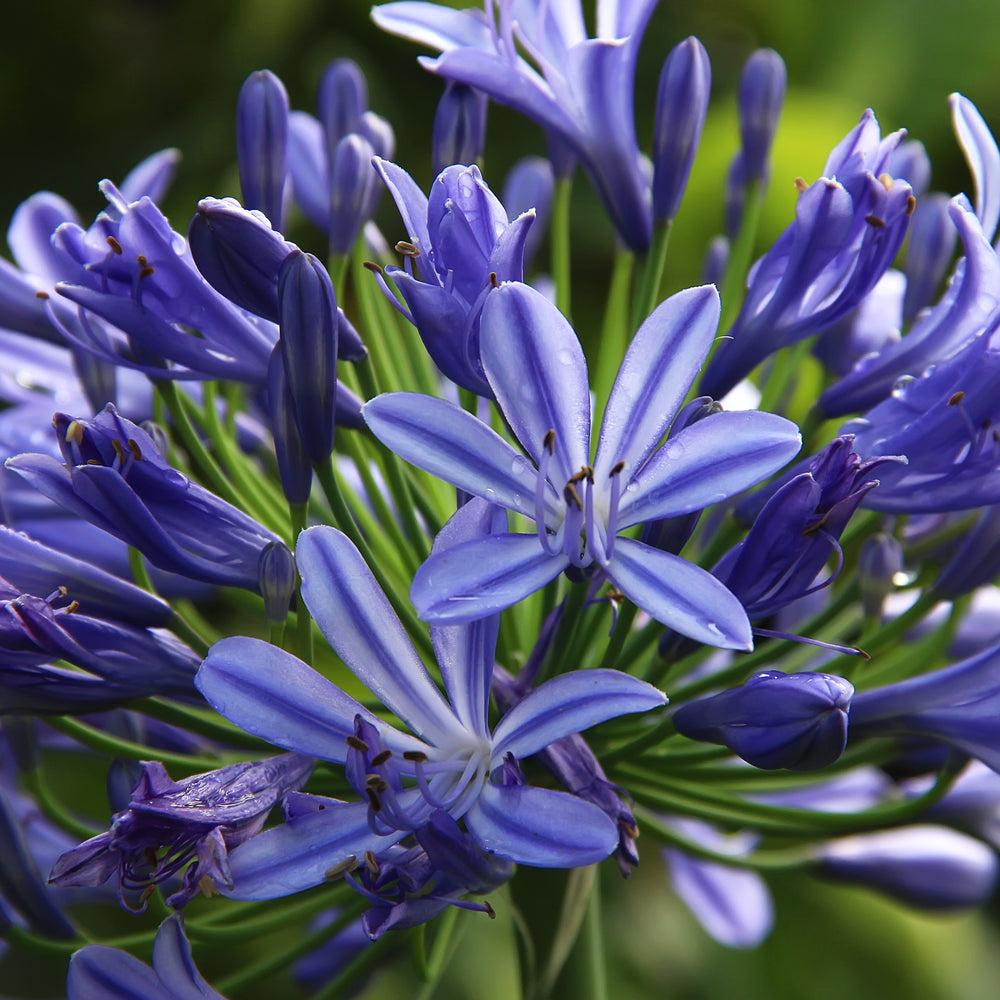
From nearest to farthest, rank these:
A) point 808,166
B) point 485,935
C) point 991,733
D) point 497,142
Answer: point 991,733 → point 485,935 → point 808,166 → point 497,142

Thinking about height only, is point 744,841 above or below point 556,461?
below

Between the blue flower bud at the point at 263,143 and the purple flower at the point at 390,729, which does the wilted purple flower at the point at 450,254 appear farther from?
the blue flower bud at the point at 263,143

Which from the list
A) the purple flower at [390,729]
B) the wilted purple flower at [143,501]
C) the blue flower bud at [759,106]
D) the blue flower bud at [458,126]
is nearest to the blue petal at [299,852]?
the purple flower at [390,729]

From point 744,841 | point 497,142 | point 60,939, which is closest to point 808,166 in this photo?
point 497,142

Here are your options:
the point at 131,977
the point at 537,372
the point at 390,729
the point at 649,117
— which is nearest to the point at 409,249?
A: the point at 537,372

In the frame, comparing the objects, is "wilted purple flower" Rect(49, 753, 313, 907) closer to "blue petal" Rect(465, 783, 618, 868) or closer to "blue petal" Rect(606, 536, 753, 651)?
"blue petal" Rect(465, 783, 618, 868)

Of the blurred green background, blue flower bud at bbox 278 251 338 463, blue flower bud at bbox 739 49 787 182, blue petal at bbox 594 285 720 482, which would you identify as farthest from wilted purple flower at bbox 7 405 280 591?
the blurred green background

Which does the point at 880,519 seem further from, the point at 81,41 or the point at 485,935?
the point at 81,41
